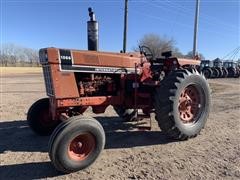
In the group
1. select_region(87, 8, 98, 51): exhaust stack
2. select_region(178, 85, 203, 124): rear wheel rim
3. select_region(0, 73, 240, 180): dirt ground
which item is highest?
select_region(87, 8, 98, 51): exhaust stack

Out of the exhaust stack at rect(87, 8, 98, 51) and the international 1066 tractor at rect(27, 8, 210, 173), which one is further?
the exhaust stack at rect(87, 8, 98, 51)

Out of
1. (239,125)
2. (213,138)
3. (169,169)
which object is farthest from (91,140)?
(239,125)

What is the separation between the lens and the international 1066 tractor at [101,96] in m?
5.55

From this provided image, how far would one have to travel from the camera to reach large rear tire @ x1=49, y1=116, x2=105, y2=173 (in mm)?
5242

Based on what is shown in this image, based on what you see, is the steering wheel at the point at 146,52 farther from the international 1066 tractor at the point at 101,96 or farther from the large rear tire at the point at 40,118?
the large rear tire at the point at 40,118

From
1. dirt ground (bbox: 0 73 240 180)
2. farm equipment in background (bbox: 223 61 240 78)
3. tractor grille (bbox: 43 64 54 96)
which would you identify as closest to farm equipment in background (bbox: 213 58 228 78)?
farm equipment in background (bbox: 223 61 240 78)

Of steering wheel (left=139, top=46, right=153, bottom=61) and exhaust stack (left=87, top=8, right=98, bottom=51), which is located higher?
exhaust stack (left=87, top=8, right=98, bottom=51)

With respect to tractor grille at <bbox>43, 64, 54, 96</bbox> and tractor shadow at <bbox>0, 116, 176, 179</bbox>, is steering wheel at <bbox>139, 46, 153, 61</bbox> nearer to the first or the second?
tractor shadow at <bbox>0, 116, 176, 179</bbox>

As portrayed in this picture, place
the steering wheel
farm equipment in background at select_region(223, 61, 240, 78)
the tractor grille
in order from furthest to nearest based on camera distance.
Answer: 1. farm equipment in background at select_region(223, 61, 240, 78)
2. the steering wheel
3. the tractor grille

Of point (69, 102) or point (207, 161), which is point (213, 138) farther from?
point (69, 102)

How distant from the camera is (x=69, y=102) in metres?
6.34

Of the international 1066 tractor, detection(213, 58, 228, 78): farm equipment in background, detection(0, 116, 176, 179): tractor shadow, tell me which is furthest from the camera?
detection(213, 58, 228, 78): farm equipment in background

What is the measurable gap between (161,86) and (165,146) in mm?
1187

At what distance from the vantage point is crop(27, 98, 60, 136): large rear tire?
24.6 ft
